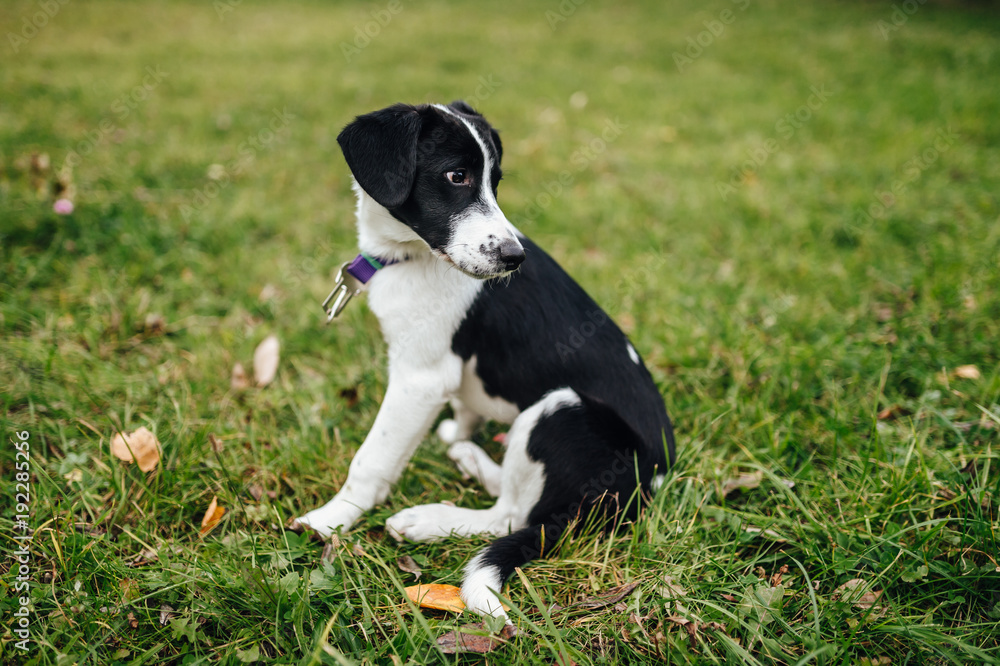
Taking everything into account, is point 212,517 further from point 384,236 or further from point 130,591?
point 384,236

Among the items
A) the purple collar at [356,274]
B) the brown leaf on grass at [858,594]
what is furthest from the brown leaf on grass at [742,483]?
the purple collar at [356,274]

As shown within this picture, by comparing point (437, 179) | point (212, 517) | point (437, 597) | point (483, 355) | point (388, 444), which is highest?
point (437, 179)

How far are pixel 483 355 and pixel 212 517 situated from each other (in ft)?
3.68

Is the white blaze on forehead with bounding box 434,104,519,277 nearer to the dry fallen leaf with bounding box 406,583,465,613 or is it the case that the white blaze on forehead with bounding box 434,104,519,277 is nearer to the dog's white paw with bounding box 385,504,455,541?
the dog's white paw with bounding box 385,504,455,541

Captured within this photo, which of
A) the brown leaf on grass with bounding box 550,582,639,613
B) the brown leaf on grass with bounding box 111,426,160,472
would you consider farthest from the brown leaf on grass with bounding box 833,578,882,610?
the brown leaf on grass with bounding box 111,426,160,472

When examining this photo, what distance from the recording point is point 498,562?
1733 mm

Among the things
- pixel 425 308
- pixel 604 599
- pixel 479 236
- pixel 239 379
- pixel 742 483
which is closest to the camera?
pixel 604 599

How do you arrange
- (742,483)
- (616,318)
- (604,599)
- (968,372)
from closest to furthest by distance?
(604,599) < (742,483) < (968,372) < (616,318)

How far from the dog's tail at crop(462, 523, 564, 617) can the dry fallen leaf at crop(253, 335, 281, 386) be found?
4.93 ft

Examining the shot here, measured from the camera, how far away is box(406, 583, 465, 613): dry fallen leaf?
167 cm

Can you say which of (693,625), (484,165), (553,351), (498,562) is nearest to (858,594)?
(693,625)

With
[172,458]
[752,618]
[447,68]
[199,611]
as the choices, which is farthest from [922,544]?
[447,68]

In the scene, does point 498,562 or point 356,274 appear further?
point 356,274

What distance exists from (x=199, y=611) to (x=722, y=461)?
1.92 metres
